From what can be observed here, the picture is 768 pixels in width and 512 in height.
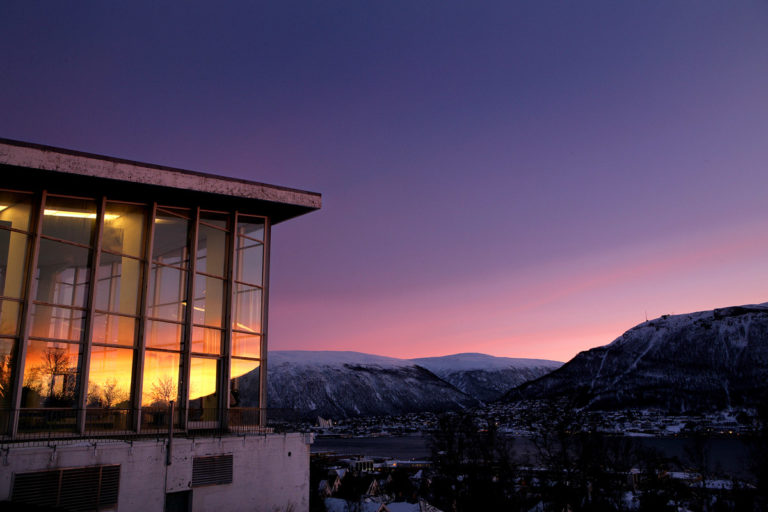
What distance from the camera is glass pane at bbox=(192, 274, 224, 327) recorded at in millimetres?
18531

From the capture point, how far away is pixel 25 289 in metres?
15.1

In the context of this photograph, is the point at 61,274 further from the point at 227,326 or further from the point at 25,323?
the point at 227,326

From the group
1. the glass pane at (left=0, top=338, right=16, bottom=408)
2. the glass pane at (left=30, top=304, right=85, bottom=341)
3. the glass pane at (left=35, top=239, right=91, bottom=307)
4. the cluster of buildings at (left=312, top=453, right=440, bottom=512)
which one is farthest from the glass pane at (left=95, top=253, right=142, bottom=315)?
the cluster of buildings at (left=312, top=453, right=440, bottom=512)

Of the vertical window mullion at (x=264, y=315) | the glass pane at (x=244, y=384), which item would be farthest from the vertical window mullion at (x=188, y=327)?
the vertical window mullion at (x=264, y=315)

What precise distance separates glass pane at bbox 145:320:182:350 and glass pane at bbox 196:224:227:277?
204 centimetres

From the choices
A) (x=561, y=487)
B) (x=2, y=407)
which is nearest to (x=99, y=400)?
(x=2, y=407)

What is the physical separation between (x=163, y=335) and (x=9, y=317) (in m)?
3.98

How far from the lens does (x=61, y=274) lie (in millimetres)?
15836

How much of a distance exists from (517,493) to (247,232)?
51.3m

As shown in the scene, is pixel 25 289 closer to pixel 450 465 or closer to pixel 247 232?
pixel 247 232

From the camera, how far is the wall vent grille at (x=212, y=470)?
15.6 m

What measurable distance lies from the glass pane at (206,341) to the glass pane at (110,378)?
6.49 ft

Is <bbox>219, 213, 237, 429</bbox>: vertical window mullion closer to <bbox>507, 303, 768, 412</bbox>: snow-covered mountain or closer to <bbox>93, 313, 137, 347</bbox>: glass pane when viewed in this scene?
<bbox>93, 313, 137, 347</bbox>: glass pane

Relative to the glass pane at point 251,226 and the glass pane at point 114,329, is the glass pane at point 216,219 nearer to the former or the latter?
the glass pane at point 251,226
